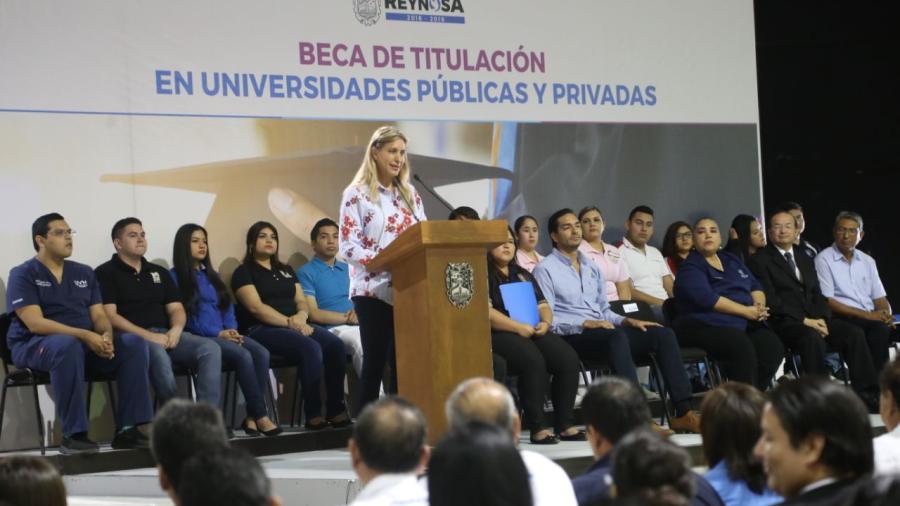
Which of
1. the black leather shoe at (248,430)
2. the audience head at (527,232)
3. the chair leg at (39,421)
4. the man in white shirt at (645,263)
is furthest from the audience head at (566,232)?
the chair leg at (39,421)

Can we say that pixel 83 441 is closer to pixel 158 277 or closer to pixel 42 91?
pixel 158 277

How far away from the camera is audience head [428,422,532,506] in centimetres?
193

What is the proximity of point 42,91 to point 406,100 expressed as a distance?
2.04m

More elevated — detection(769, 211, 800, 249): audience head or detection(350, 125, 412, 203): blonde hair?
detection(350, 125, 412, 203): blonde hair

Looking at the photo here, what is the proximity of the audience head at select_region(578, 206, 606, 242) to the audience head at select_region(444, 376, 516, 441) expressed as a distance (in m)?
4.63

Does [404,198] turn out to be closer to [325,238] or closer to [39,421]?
[325,238]

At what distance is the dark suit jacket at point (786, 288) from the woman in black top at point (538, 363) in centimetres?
160

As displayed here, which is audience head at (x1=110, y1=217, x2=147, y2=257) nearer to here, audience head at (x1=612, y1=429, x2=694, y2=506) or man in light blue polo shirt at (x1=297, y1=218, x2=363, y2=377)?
man in light blue polo shirt at (x1=297, y1=218, x2=363, y2=377)

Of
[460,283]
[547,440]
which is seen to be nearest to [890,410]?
[460,283]

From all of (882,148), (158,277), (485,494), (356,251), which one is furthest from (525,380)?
(882,148)

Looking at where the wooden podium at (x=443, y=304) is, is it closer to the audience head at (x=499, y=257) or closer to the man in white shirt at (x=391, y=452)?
the man in white shirt at (x=391, y=452)

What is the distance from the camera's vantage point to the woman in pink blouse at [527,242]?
6797 millimetres

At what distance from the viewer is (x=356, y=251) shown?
4480 mm

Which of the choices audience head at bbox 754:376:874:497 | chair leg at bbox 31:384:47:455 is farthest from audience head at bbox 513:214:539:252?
audience head at bbox 754:376:874:497
